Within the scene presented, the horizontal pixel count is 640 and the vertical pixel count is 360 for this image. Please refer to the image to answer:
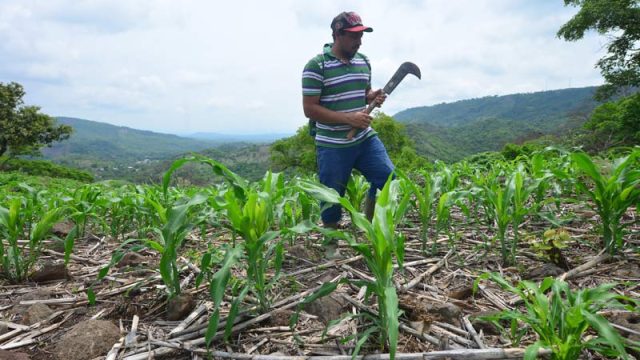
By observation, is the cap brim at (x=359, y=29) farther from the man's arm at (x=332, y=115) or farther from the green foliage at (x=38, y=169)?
the green foliage at (x=38, y=169)

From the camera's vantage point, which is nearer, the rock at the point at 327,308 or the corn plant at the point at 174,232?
the corn plant at the point at 174,232

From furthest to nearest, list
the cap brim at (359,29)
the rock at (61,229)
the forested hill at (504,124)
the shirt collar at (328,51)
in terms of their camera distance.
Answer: the forested hill at (504,124) → the rock at (61,229) → the shirt collar at (328,51) → the cap brim at (359,29)

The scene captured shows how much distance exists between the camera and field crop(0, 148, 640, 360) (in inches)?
55.5

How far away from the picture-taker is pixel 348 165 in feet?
9.10

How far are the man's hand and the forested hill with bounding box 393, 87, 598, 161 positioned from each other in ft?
90.8

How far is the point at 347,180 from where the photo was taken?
9.41 ft

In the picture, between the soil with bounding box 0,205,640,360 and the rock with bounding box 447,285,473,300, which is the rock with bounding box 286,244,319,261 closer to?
the soil with bounding box 0,205,640,360

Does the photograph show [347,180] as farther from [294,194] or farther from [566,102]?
[566,102]

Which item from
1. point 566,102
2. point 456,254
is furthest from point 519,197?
point 566,102

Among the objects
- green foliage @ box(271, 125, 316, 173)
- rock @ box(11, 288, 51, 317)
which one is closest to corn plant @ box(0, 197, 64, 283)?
rock @ box(11, 288, 51, 317)

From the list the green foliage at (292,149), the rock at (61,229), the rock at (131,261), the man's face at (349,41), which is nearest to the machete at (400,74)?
the man's face at (349,41)

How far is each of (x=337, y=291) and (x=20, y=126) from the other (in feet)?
101

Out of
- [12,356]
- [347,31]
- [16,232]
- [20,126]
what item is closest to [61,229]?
[16,232]

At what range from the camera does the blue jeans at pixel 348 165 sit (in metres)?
2.73
